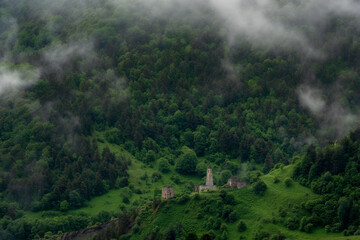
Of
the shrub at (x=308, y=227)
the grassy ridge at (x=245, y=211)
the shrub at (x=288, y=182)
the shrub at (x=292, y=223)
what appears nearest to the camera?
the shrub at (x=308, y=227)

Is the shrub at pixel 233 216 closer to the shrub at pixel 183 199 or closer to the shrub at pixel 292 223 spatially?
the shrub at pixel 292 223

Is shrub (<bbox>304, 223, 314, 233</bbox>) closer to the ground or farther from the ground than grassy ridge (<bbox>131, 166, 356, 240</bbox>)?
closer to the ground

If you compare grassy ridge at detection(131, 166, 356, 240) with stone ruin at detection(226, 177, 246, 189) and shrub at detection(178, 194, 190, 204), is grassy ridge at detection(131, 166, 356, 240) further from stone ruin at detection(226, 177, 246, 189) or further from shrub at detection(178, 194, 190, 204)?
stone ruin at detection(226, 177, 246, 189)

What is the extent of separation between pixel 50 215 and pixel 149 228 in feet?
159

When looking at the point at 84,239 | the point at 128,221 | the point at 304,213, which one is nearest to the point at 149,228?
the point at 128,221

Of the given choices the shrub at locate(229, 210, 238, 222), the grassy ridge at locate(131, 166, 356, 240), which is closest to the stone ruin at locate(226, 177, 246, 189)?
the grassy ridge at locate(131, 166, 356, 240)

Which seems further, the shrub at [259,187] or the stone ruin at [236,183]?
the stone ruin at [236,183]

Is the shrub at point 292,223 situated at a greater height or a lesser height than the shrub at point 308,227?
greater

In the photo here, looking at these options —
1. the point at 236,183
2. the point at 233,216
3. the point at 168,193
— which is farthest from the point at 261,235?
the point at 168,193

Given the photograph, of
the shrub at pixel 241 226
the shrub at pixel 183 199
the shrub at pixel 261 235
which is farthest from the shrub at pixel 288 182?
the shrub at pixel 183 199

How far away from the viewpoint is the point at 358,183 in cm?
14788

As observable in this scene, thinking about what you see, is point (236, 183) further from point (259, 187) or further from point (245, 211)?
point (245, 211)

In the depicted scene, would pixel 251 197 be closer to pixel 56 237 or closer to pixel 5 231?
pixel 56 237

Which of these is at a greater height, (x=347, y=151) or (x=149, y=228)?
(x=347, y=151)
